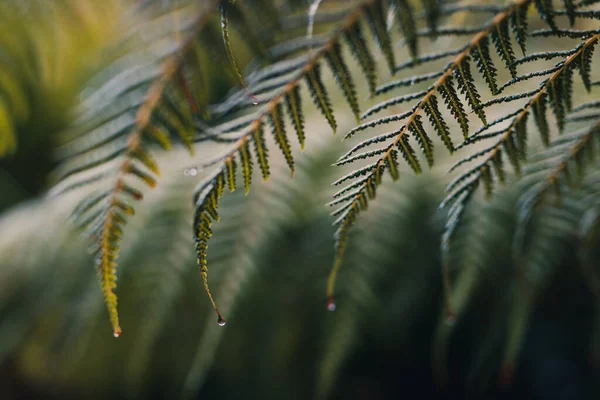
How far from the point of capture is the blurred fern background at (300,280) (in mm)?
715

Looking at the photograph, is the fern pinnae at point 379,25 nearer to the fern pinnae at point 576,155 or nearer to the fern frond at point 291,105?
the fern frond at point 291,105

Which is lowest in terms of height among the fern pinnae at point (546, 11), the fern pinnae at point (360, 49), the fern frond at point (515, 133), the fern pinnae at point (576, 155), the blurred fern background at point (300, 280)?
the blurred fern background at point (300, 280)

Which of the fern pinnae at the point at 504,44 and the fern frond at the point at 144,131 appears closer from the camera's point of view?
the fern pinnae at the point at 504,44

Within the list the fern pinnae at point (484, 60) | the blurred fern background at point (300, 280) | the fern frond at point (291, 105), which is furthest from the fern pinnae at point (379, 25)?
the blurred fern background at point (300, 280)

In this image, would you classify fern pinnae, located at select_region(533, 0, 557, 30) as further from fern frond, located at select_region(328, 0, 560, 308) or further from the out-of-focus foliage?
the out-of-focus foliage

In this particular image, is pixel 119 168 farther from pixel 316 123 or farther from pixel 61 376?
pixel 61 376

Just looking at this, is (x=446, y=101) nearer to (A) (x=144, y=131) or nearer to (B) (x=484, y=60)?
(B) (x=484, y=60)

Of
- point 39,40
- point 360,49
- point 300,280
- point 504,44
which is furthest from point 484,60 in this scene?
point 39,40

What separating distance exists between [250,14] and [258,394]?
0.82m

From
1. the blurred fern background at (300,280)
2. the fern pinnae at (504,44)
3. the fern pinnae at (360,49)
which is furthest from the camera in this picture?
the blurred fern background at (300,280)

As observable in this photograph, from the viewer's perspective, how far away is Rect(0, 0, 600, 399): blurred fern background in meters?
0.72

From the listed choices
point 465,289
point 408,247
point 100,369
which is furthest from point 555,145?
point 100,369

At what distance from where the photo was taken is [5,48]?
74 centimetres

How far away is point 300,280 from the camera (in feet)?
2.91
